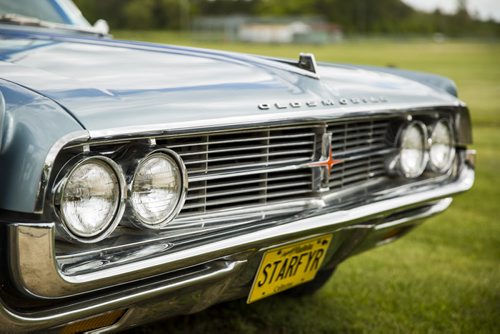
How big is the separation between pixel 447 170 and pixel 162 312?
1.60 meters

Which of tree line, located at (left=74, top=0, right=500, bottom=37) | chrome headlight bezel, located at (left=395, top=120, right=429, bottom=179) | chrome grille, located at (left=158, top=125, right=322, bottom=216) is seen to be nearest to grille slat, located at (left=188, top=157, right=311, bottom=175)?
chrome grille, located at (left=158, top=125, right=322, bottom=216)

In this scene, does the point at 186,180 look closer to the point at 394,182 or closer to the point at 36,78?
the point at 36,78

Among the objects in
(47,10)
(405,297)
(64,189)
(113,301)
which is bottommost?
(405,297)

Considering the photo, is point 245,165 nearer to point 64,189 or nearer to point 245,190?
point 245,190

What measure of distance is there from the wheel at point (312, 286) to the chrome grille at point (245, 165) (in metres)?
1.01

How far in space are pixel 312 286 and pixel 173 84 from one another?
1.65 meters

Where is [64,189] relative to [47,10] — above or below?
below

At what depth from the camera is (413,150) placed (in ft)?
9.74

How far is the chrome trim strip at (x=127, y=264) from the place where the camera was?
163 centimetres

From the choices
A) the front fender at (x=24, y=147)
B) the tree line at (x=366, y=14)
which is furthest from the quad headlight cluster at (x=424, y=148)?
the tree line at (x=366, y=14)

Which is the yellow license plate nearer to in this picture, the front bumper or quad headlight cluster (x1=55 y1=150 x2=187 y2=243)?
the front bumper

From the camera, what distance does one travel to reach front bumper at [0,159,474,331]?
166cm

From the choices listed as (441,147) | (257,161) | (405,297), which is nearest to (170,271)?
(257,161)

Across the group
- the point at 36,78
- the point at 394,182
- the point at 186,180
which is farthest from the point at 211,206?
the point at 394,182
